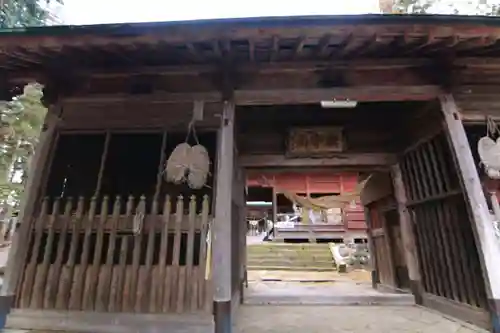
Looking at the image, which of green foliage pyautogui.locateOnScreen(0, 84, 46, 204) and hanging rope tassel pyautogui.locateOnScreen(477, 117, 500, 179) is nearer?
hanging rope tassel pyautogui.locateOnScreen(477, 117, 500, 179)

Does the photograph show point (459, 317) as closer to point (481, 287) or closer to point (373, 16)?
point (481, 287)

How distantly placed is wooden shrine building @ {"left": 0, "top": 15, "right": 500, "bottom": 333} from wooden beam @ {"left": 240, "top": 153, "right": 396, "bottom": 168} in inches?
19.8

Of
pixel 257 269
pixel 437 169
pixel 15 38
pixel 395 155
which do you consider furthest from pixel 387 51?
pixel 257 269

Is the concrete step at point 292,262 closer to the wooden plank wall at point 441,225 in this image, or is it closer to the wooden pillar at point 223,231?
the wooden plank wall at point 441,225

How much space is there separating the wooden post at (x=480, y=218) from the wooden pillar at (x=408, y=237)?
5.77 feet

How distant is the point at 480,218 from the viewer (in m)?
3.27

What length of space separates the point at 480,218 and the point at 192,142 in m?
3.36

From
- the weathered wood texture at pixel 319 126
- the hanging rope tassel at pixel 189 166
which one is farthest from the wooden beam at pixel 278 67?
the weathered wood texture at pixel 319 126

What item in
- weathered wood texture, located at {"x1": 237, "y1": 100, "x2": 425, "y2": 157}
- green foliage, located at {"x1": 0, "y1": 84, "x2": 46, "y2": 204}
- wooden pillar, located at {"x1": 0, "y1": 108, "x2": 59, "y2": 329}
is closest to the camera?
wooden pillar, located at {"x1": 0, "y1": 108, "x2": 59, "y2": 329}

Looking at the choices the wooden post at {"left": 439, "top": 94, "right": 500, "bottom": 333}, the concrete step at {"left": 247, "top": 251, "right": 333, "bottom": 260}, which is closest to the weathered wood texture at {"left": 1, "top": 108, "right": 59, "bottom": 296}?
the wooden post at {"left": 439, "top": 94, "right": 500, "bottom": 333}

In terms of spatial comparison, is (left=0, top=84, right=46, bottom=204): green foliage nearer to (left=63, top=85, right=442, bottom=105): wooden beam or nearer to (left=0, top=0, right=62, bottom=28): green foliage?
(left=0, top=0, right=62, bottom=28): green foliage

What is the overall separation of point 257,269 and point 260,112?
356 inches

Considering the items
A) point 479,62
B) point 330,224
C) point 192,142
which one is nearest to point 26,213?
point 192,142

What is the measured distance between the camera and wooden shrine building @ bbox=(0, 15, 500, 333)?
3.24 m
